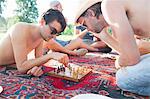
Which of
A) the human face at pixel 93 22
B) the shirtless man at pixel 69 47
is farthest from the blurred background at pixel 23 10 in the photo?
the human face at pixel 93 22

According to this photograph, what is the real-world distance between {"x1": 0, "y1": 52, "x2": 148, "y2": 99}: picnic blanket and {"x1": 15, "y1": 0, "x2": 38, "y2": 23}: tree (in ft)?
7.16

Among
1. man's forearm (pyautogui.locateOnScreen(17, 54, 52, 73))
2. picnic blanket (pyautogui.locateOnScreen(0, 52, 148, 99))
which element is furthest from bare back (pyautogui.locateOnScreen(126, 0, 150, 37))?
man's forearm (pyautogui.locateOnScreen(17, 54, 52, 73))

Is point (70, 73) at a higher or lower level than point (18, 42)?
lower

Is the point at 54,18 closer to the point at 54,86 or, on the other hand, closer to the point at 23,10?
the point at 54,86

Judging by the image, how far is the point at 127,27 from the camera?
105 cm

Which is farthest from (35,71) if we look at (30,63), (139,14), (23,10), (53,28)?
(23,10)

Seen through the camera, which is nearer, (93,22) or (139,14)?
(139,14)

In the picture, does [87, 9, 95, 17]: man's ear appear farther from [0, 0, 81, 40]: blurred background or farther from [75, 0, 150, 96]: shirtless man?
[0, 0, 81, 40]: blurred background

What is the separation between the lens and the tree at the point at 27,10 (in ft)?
12.2

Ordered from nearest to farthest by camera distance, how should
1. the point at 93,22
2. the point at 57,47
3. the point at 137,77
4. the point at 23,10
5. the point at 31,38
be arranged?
1. the point at 137,77
2. the point at 93,22
3. the point at 31,38
4. the point at 57,47
5. the point at 23,10

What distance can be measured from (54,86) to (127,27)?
56cm

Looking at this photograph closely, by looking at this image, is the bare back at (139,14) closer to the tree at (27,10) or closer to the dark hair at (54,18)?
the dark hair at (54,18)

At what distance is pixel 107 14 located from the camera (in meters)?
1.08

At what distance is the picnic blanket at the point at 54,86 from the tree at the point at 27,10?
2183 mm
